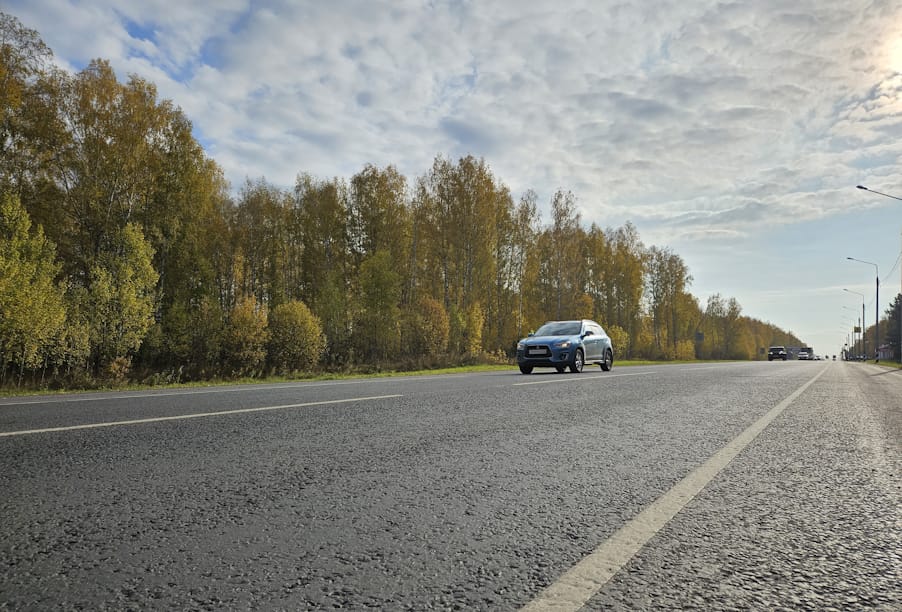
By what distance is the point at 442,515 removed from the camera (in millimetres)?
2932

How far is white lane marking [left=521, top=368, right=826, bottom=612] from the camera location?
1.95 metres

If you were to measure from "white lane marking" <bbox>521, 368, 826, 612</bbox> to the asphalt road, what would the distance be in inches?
0.5

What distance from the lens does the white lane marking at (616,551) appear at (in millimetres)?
1953

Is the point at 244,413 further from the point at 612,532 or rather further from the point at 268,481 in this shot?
the point at 612,532

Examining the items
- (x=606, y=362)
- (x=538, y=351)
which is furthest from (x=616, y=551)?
(x=606, y=362)

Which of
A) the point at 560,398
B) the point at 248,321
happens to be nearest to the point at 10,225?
the point at 248,321

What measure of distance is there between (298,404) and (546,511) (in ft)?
17.4

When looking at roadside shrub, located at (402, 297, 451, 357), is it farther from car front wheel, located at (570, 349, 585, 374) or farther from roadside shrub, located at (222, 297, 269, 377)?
car front wheel, located at (570, 349, 585, 374)

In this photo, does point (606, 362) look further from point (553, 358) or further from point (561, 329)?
point (553, 358)

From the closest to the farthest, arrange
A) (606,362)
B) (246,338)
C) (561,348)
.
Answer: (561,348) → (606,362) → (246,338)

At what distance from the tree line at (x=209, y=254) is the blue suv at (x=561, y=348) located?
1000 centimetres

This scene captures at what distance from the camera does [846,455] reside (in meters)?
4.80

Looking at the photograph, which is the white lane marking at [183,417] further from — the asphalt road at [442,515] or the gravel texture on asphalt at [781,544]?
the gravel texture on asphalt at [781,544]

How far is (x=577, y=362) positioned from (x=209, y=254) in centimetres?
3135
